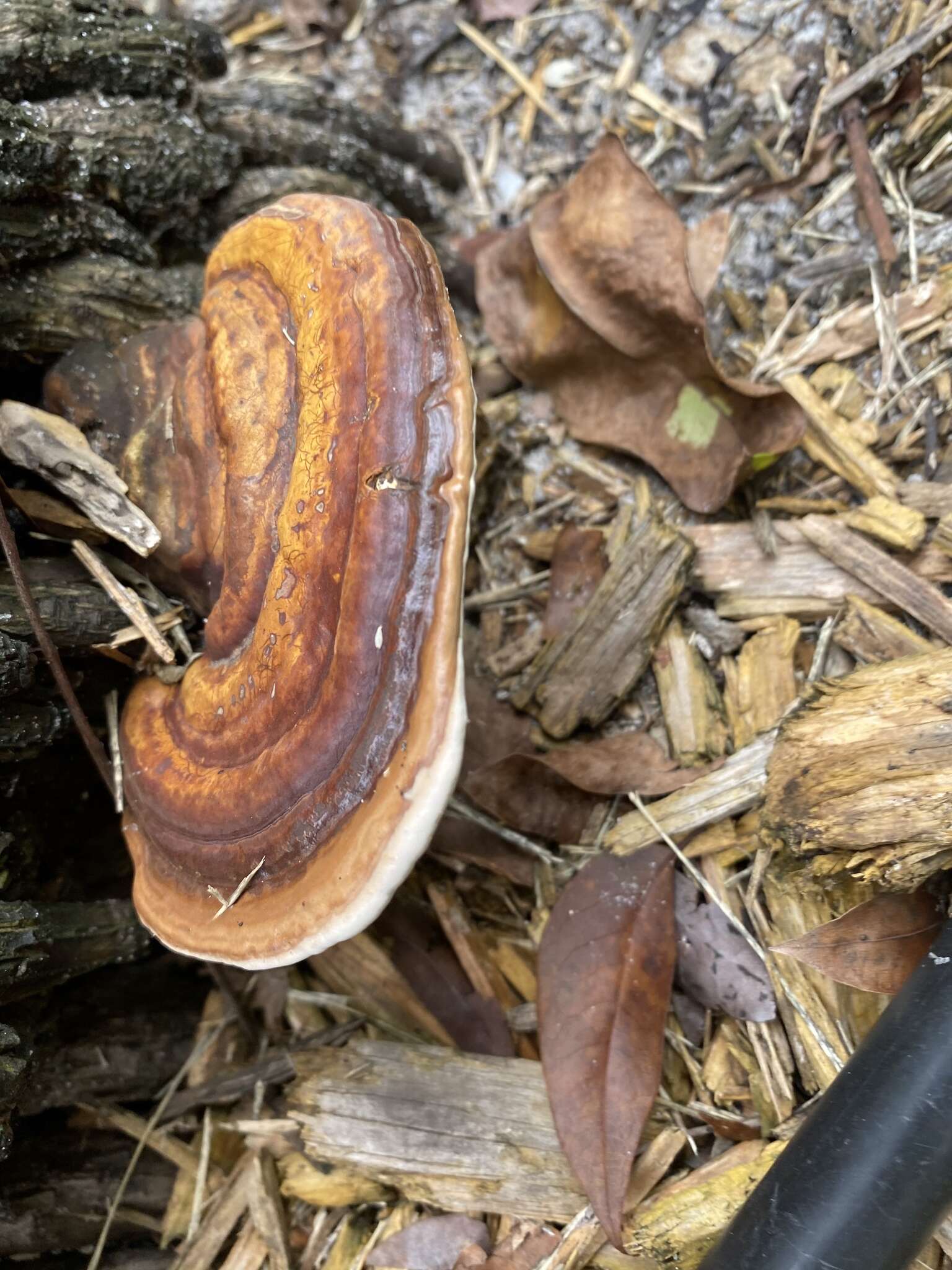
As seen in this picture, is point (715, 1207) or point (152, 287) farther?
point (152, 287)

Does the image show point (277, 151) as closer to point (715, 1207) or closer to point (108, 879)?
point (108, 879)

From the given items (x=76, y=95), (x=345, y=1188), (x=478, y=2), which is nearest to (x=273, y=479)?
(x=76, y=95)

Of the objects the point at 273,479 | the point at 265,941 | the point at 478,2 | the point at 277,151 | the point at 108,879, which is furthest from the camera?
the point at 478,2

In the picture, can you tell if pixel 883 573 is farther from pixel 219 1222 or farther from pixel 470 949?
pixel 219 1222

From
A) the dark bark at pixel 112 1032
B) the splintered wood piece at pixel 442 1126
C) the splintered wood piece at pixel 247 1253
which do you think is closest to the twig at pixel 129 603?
the dark bark at pixel 112 1032

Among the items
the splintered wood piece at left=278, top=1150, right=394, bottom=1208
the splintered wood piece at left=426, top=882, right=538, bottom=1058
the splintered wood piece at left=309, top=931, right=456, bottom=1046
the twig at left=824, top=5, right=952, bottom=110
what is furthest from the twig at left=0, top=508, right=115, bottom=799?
the twig at left=824, top=5, right=952, bottom=110

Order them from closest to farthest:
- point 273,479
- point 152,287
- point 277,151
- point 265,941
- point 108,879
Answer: point 265,941
point 273,479
point 152,287
point 108,879
point 277,151
